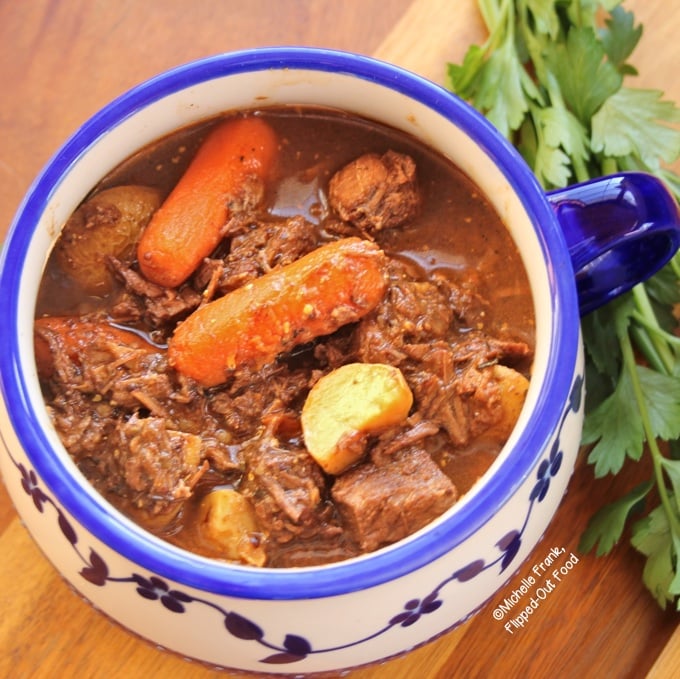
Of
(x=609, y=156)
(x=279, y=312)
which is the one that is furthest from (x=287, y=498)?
(x=609, y=156)

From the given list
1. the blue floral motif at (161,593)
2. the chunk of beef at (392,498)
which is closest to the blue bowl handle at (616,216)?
the chunk of beef at (392,498)

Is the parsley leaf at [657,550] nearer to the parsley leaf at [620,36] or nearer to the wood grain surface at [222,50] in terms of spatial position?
the wood grain surface at [222,50]

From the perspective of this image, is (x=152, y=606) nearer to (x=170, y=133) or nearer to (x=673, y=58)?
(x=170, y=133)

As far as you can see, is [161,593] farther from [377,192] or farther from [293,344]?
[377,192]

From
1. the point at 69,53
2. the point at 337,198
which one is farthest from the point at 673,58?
the point at 69,53

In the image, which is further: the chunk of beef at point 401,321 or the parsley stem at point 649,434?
the parsley stem at point 649,434
